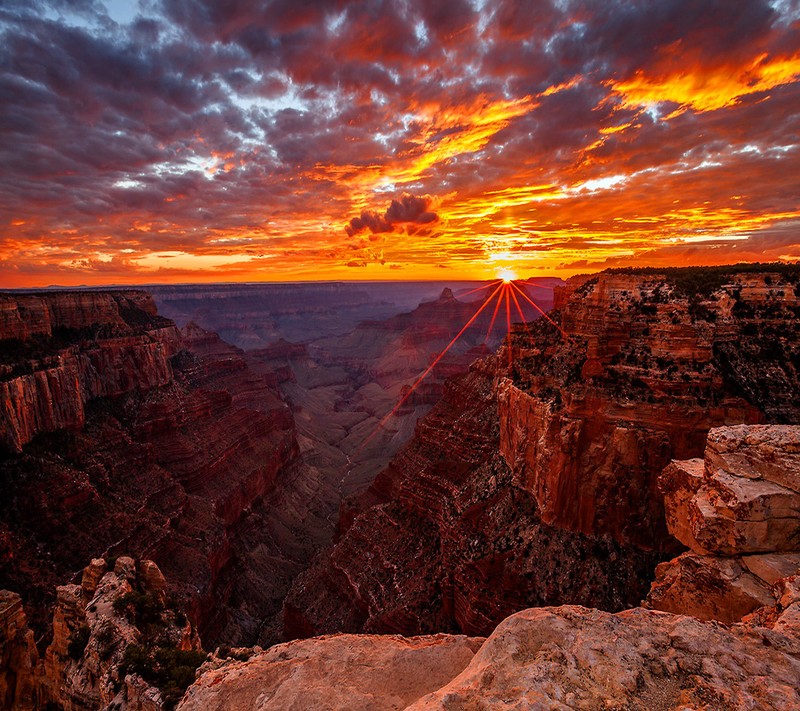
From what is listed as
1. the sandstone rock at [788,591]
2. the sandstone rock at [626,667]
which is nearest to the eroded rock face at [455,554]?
the sandstone rock at [788,591]

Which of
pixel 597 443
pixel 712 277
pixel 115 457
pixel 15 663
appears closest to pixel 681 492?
pixel 597 443

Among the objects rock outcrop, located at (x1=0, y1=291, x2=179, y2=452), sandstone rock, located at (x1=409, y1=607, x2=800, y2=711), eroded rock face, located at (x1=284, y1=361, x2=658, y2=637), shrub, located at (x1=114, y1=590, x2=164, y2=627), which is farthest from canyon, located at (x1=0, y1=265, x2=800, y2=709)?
shrub, located at (x1=114, y1=590, x2=164, y2=627)

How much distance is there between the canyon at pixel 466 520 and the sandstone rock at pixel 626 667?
32mm

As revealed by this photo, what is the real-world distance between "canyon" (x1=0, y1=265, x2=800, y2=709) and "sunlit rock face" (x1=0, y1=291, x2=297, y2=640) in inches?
7.6

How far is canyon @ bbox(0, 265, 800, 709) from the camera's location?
5.88m

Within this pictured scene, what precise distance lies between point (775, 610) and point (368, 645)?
6.98 m

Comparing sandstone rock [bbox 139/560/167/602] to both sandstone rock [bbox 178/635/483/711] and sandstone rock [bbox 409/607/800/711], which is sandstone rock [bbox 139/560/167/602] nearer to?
sandstone rock [bbox 178/635/483/711]

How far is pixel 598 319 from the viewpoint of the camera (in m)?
20.4

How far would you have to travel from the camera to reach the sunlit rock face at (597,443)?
17297 millimetres

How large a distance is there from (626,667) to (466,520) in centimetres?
2024

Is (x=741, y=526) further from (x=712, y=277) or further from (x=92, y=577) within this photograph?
(x=92, y=577)

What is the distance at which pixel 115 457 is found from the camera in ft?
114

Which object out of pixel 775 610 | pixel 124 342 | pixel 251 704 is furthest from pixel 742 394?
pixel 124 342

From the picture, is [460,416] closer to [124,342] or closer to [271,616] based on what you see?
[271,616]
